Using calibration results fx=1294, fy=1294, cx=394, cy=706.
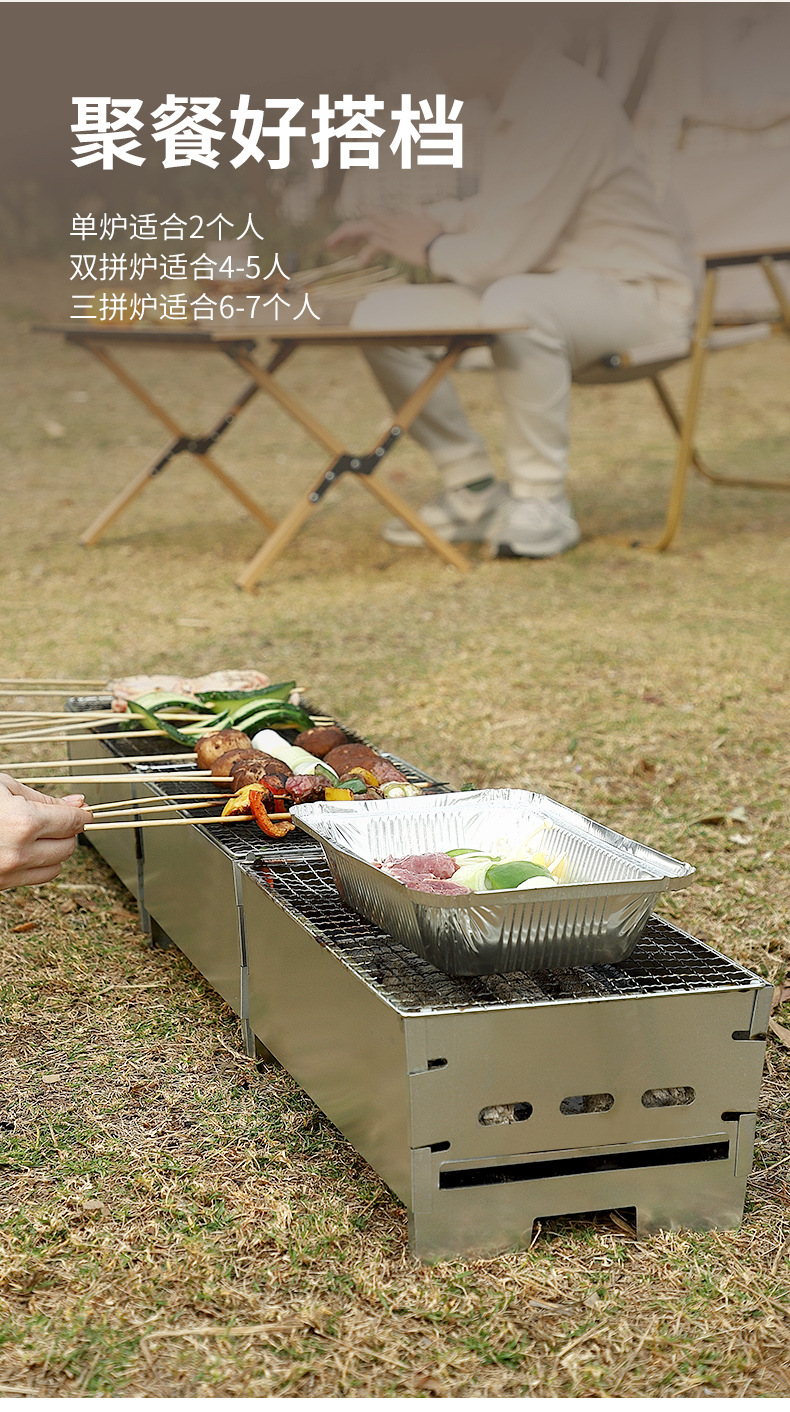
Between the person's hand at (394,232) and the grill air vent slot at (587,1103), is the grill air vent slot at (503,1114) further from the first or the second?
the person's hand at (394,232)

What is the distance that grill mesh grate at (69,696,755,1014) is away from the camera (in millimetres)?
1667

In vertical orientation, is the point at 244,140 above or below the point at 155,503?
above

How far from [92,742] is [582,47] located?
6.38 metres

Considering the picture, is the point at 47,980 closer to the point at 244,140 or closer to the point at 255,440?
the point at 244,140

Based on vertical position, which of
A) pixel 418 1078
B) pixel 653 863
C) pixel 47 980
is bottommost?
pixel 47 980

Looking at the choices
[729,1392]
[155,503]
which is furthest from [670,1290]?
[155,503]

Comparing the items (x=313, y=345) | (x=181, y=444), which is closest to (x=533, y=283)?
(x=313, y=345)

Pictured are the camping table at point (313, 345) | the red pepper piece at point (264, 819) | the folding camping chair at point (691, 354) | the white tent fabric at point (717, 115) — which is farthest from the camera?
the white tent fabric at point (717, 115)

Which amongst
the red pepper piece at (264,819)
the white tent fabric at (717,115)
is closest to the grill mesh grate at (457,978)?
the red pepper piece at (264,819)

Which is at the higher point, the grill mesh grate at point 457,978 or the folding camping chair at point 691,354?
the folding camping chair at point 691,354

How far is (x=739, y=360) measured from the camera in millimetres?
12188

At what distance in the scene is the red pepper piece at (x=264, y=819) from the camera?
215 centimetres

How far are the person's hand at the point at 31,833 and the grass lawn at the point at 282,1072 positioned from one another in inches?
16.5

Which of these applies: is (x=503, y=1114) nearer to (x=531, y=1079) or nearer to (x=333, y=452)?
(x=531, y=1079)
